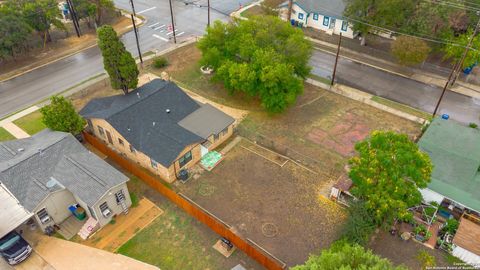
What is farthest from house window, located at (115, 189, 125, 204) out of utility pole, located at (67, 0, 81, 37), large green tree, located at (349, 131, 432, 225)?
utility pole, located at (67, 0, 81, 37)

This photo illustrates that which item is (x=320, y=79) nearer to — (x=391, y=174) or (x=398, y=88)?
(x=398, y=88)

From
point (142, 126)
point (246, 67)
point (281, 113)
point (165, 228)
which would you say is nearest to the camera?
point (165, 228)

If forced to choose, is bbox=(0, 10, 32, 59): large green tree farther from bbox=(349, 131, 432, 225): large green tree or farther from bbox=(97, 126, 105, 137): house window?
bbox=(349, 131, 432, 225): large green tree

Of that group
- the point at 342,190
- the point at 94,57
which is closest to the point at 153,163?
the point at 342,190

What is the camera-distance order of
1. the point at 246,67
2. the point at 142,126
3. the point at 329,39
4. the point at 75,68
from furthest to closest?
the point at 329,39 → the point at 75,68 → the point at 246,67 → the point at 142,126

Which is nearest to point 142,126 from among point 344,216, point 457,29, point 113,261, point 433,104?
point 113,261

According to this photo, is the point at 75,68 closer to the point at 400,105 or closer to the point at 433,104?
the point at 400,105
